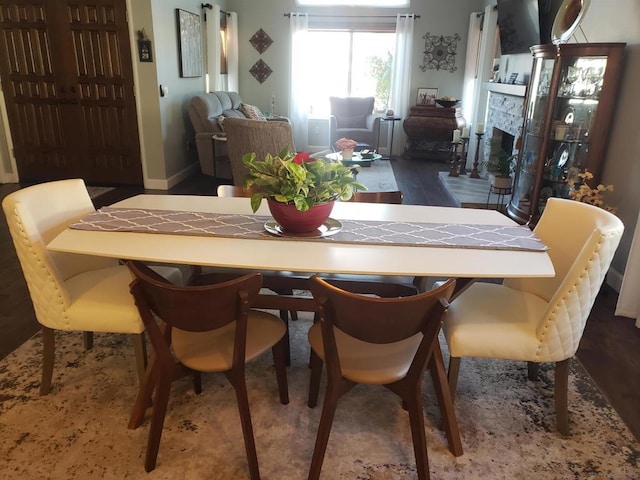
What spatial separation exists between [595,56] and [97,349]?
3594 mm

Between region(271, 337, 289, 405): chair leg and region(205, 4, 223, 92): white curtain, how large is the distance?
5581 millimetres

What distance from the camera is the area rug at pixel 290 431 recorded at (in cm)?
167

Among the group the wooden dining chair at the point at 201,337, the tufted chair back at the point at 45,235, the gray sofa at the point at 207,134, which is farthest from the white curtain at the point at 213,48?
the wooden dining chair at the point at 201,337

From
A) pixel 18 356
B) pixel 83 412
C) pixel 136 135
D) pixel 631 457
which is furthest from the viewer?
pixel 136 135

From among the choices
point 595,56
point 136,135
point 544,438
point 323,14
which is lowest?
point 544,438

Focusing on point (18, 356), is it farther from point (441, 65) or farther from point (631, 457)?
point (441, 65)

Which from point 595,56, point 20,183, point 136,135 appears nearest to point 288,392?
point 595,56

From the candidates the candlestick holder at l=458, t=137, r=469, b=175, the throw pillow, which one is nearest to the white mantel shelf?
the candlestick holder at l=458, t=137, r=469, b=175

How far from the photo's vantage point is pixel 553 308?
5.54 ft

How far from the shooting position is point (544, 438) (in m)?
1.84

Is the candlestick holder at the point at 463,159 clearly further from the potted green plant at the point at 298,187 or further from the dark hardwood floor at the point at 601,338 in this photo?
the potted green plant at the point at 298,187

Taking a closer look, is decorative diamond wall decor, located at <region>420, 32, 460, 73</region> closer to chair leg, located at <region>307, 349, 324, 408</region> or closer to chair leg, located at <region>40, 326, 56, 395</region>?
chair leg, located at <region>307, 349, 324, 408</region>

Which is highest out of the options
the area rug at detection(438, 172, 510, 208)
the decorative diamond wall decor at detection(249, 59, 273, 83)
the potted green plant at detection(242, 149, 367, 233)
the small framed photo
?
the decorative diamond wall decor at detection(249, 59, 273, 83)

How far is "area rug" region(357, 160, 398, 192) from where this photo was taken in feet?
19.1
